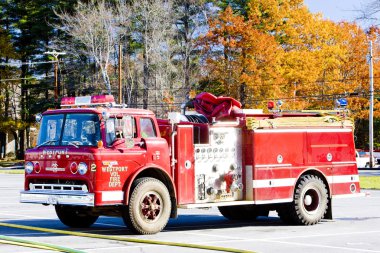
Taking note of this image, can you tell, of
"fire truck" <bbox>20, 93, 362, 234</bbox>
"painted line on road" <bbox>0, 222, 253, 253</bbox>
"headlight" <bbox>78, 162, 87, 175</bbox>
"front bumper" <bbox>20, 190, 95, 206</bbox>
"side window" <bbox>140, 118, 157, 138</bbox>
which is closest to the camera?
"painted line on road" <bbox>0, 222, 253, 253</bbox>

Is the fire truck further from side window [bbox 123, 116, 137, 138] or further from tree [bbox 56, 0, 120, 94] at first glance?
tree [bbox 56, 0, 120, 94]

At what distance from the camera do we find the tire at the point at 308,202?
1672 cm

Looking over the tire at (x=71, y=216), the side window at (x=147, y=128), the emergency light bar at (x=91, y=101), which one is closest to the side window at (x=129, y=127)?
the side window at (x=147, y=128)

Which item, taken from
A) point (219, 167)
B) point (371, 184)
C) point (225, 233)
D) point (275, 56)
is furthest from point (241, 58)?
point (225, 233)

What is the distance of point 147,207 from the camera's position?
14.6 metres

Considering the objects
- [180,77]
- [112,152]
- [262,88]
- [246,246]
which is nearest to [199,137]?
[112,152]

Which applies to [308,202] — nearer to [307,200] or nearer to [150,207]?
[307,200]

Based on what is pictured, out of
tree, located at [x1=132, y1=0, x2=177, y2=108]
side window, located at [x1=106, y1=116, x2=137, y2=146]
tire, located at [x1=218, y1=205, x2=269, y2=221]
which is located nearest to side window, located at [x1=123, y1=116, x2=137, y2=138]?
side window, located at [x1=106, y1=116, x2=137, y2=146]

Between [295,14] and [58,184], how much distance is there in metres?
43.1

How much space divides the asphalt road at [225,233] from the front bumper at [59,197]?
1.92ft

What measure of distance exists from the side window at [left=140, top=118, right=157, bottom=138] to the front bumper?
175 cm

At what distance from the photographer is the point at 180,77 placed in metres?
63.3

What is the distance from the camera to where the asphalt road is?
41.6 feet

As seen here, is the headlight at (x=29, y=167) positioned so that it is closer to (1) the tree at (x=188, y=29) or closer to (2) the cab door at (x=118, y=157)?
(2) the cab door at (x=118, y=157)
